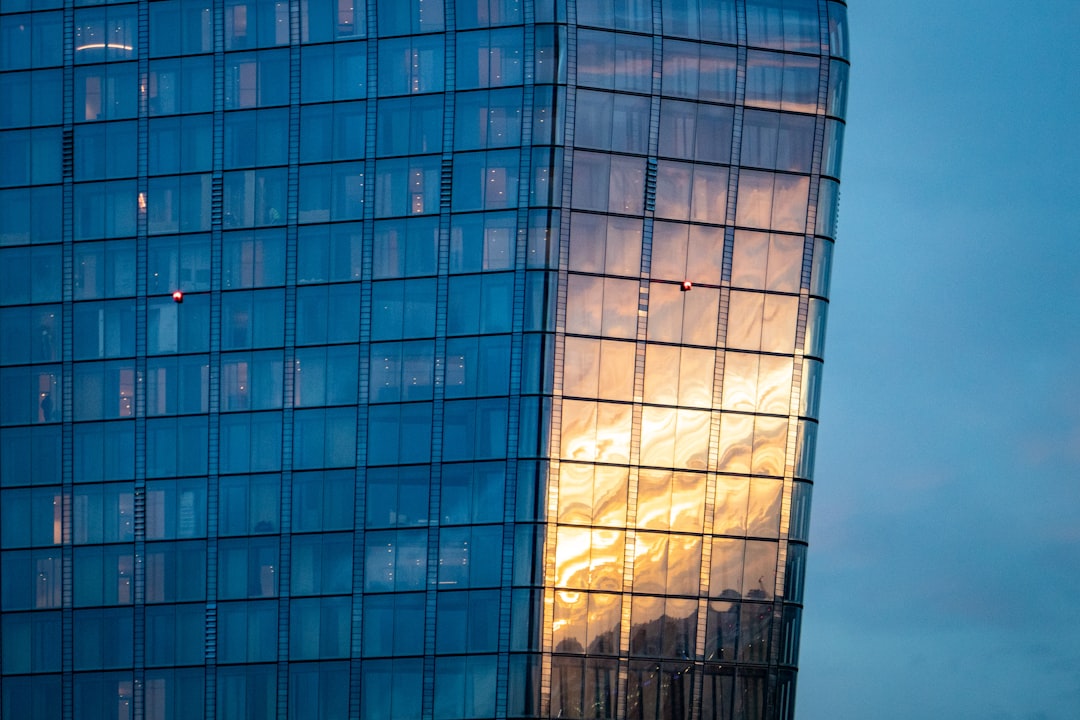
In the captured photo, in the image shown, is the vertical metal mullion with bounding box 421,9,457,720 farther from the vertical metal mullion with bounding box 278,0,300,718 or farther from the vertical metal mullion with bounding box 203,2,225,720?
the vertical metal mullion with bounding box 203,2,225,720

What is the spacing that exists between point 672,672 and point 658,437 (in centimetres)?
1044

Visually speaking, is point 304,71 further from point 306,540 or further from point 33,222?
point 306,540

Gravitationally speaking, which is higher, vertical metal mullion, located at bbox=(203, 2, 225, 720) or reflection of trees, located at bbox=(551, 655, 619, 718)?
vertical metal mullion, located at bbox=(203, 2, 225, 720)

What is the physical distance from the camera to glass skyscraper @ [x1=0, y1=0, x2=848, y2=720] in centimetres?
8375

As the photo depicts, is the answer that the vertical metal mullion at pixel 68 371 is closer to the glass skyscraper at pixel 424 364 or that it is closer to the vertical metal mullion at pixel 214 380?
the glass skyscraper at pixel 424 364

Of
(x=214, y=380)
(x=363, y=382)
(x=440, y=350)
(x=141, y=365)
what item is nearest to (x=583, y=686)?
(x=440, y=350)

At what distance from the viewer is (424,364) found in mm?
84625

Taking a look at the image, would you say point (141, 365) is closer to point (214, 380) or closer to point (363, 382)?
point (214, 380)

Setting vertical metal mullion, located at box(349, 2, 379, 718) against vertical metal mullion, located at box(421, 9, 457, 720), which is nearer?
vertical metal mullion, located at box(421, 9, 457, 720)

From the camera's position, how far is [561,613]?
8344 cm

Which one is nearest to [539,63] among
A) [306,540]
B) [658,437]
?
[658,437]

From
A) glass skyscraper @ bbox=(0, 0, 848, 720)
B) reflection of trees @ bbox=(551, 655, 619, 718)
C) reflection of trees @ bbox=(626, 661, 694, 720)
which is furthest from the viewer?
reflection of trees @ bbox=(626, 661, 694, 720)

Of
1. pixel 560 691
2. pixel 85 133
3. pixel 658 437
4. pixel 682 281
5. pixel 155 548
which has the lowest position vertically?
pixel 560 691

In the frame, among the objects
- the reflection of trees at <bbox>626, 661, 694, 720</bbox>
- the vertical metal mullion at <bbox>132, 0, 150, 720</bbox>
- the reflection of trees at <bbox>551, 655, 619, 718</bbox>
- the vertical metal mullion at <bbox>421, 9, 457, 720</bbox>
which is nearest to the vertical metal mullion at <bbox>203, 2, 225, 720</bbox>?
the vertical metal mullion at <bbox>132, 0, 150, 720</bbox>
